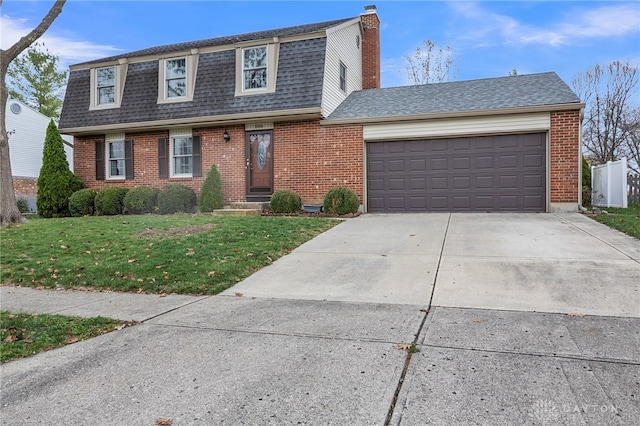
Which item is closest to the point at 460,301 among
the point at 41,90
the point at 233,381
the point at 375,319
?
the point at 375,319

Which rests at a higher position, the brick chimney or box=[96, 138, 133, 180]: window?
the brick chimney

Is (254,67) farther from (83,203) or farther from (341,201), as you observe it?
(83,203)

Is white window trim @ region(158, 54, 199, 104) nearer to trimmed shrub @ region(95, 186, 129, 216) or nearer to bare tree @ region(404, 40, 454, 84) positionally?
trimmed shrub @ region(95, 186, 129, 216)

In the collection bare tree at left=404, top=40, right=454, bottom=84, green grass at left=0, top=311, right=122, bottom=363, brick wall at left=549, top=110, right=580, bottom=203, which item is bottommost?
green grass at left=0, top=311, right=122, bottom=363

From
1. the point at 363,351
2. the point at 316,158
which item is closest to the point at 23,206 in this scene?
the point at 316,158

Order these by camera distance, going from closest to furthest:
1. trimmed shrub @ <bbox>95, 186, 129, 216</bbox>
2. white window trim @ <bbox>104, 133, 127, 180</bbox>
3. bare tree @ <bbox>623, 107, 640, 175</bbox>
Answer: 1. trimmed shrub @ <bbox>95, 186, 129, 216</bbox>
2. white window trim @ <bbox>104, 133, 127, 180</bbox>
3. bare tree @ <bbox>623, 107, 640, 175</bbox>

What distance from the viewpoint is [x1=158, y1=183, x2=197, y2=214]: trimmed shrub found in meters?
12.8

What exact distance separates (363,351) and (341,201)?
28.1ft

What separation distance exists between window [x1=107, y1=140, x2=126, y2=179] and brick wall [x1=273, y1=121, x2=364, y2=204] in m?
5.89

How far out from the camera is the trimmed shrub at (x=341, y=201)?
11.6 meters

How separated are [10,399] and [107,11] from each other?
14.5 metres

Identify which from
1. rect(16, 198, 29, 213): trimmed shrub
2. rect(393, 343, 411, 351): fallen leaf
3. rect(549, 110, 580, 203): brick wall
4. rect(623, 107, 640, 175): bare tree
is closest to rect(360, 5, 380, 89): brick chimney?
rect(549, 110, 580, 203): brick wall

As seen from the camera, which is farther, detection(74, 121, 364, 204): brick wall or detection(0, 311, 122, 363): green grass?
detection(74, 121, 364, 204): brick wall

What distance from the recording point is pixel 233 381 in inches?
109
